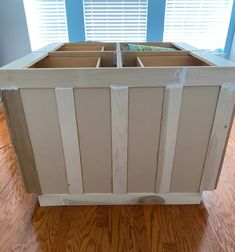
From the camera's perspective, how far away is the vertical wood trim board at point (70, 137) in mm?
928

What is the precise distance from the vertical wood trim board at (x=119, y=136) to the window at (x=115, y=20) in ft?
7.81

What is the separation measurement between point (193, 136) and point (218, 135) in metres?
0.12

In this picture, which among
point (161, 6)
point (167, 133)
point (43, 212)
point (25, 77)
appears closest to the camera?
point (25, 77)

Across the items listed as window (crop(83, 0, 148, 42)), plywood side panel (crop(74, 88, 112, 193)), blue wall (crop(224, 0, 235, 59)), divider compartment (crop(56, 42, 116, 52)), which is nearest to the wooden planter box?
plywood side panel (crop(74, 88, 112, 193))

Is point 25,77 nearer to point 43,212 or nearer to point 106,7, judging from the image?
point 43,212

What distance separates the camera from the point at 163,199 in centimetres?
124

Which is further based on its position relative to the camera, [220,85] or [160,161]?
[160,161]

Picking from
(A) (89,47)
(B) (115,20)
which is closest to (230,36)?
(B) (115,20)

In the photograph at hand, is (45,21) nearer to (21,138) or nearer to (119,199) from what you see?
(21,138)

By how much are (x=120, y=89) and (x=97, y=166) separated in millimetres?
444

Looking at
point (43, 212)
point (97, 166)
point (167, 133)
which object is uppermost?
point (167, 133)

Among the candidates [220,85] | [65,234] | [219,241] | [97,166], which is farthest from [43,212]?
[220,85]

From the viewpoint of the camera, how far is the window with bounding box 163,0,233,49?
2.84 m

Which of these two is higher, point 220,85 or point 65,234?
point 220,85
